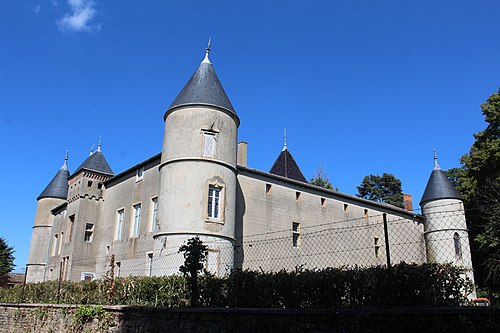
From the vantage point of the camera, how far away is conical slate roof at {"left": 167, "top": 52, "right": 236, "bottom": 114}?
21.1m

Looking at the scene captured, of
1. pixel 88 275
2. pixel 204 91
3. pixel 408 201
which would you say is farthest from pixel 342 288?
pixel 408 201

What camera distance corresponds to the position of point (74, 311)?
1093 centimetres

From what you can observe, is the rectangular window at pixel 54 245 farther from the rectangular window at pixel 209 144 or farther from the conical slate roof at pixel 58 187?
the rectangular window at pixel 209 144

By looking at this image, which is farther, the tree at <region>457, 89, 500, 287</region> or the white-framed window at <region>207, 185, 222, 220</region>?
the tree at <region>457, 89, 500, 287</region>

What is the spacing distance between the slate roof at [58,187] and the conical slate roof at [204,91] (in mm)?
19233

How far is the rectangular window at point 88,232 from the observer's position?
2683cm

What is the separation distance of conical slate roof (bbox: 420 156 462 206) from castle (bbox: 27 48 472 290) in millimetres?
80

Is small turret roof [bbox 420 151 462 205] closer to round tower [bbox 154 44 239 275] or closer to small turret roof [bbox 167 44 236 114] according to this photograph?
round tower [bbox 154 44 239 275]

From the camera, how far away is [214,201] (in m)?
19.8

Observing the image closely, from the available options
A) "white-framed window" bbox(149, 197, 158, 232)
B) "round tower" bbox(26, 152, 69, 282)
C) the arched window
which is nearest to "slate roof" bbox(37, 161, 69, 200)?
"round tower" bbox(26, 152, 69, 282)

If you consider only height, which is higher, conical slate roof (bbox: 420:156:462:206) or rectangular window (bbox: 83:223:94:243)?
conical slate roof (bbox: 420:156:462:206)

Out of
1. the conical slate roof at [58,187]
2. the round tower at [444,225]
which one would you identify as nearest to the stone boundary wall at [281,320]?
the round tower at [444,225]

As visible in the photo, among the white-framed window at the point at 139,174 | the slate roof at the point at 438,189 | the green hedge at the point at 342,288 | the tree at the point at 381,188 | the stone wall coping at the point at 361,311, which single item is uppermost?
the tree at the point at 381,188

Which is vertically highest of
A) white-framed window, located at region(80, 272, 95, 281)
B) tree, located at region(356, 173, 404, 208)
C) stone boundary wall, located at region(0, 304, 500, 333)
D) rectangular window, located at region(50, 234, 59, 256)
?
tree, located at region(356, 173, 404, 208)
